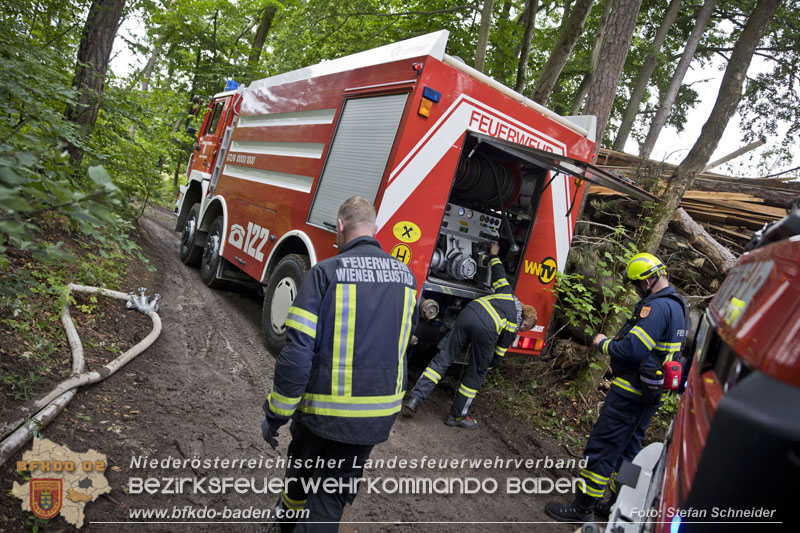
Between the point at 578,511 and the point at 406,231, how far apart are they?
234cm

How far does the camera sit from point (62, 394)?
2.90m

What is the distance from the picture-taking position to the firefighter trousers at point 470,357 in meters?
4.25

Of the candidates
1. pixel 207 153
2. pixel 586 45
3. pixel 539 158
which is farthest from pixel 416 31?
pixel 539 158

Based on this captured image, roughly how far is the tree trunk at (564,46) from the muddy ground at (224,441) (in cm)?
534

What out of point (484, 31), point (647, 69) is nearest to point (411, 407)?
point (484, 31)

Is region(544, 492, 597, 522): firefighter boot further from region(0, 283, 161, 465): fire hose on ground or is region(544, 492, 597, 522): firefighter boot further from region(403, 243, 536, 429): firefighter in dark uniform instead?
region(0, 283, 161, 465): fire hose on ground

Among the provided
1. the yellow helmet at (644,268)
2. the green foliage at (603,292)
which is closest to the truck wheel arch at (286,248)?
the green foliage at (603,292)

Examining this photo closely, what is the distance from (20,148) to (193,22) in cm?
1175

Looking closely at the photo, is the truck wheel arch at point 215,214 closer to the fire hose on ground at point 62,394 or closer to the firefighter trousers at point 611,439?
the fire hose on ground at point 62,394

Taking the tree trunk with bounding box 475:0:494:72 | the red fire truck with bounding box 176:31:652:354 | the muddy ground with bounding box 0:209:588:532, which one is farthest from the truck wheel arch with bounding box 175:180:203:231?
the tree trunk with bounding box 475:0:494:72

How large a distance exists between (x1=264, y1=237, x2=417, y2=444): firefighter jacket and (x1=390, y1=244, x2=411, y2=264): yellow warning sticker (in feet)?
5.54

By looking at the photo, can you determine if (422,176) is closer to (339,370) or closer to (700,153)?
(339,370)

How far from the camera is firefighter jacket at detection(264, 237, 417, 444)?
6.49 ft

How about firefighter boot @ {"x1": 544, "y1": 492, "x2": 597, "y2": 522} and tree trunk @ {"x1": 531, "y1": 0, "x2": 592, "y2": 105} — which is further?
tree trunk @ {"x1": 531, "y1": 0, "x2": 592, "y2": 105}
